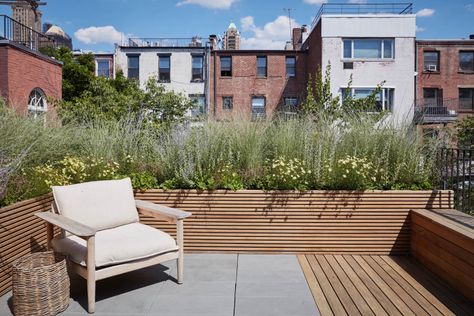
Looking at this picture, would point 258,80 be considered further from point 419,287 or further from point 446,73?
point 419,287

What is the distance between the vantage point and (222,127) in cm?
485

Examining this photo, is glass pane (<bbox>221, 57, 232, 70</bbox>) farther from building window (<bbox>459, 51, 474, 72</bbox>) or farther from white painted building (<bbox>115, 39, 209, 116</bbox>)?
building window (<bbox>459, 51, 474, 72</bbox>)

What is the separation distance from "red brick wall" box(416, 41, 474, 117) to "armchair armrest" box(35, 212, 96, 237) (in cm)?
2289

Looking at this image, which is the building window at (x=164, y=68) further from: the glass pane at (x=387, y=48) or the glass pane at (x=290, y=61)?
the glass pane at (x=387, y=48)

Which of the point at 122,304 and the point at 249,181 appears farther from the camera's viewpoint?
the point at 249,181

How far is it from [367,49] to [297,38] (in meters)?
7.66

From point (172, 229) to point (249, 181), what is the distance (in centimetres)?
97

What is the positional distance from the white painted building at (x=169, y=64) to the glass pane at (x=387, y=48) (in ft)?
32.8

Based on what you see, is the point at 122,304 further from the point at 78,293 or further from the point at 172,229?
the point at 172,229

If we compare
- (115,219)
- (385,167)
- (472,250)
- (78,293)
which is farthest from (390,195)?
(78,293)

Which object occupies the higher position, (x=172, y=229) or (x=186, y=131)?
(x=186, y=131)

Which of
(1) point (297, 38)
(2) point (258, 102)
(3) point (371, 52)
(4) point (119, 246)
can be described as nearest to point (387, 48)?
(3) point (371, 52)

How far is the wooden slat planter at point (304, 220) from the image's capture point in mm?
4000

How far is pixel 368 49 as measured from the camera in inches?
799
